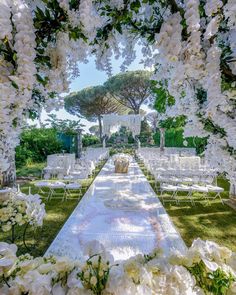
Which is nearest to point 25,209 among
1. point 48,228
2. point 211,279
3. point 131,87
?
point 211,279

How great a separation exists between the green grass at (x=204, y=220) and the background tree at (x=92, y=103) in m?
22.9

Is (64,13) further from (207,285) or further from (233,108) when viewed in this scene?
(207,285)

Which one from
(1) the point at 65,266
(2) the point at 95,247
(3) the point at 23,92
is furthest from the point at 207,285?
(3) the point at 23,92

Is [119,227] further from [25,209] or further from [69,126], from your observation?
[69,126]

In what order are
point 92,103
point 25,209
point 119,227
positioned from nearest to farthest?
point 25,209, point 119,227, point 92,103

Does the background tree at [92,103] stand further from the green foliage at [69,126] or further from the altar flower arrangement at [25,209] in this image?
the altar flower arrangement at [25,209]

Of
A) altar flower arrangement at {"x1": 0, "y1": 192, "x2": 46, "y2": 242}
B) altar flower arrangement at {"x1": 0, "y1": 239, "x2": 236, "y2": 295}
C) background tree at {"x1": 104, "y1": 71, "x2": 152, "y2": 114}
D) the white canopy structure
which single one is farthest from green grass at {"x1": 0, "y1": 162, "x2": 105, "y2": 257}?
background tree at {"x1": 104, "y1": 71, "x2": 152, "y2": 114}

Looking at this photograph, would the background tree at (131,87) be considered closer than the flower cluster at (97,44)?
No

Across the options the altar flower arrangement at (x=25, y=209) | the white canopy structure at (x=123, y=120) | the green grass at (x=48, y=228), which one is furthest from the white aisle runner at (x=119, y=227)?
the white canopy structure at (x=123, y=120)

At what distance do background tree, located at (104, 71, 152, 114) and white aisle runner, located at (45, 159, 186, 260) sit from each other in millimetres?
19832

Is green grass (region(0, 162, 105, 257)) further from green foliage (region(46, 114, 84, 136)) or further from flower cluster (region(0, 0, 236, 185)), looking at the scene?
green foliage (region(46, 114, 84, 136))

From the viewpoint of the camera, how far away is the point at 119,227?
444 centimetres

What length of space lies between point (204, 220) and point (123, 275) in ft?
14.7

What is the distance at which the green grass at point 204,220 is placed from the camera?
162 inches
